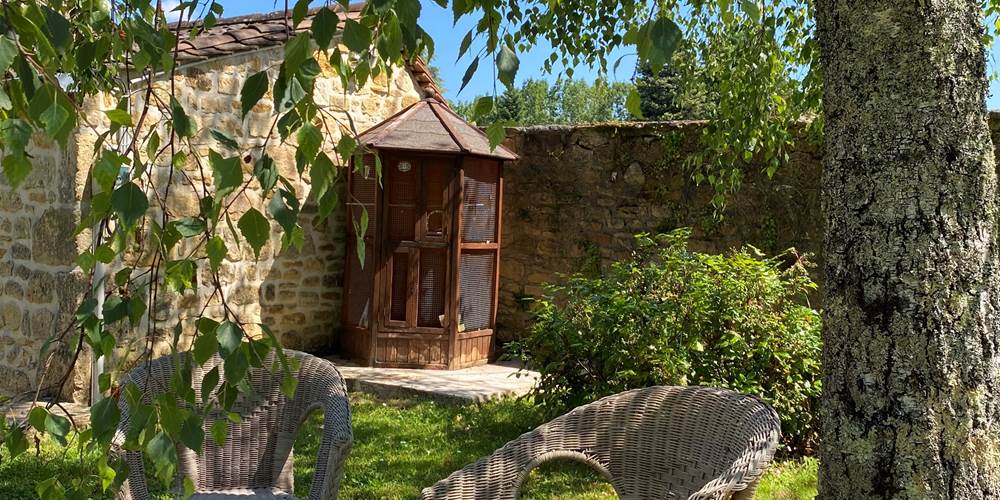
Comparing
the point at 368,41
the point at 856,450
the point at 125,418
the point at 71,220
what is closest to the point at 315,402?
the point at 125,418

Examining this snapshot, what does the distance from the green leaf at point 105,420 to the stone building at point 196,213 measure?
3355mm

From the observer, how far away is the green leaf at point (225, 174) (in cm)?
112

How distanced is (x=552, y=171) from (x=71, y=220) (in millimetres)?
3737

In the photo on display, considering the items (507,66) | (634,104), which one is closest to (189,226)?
(507,66)

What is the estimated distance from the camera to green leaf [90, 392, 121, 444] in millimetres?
1138

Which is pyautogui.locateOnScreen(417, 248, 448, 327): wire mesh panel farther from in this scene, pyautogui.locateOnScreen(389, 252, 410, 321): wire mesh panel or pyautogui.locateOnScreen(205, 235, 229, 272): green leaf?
pyautogui.locateOnScreen(205, 235, 229, 272): green leaf

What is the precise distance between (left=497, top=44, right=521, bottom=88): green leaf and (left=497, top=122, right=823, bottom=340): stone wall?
188 inches

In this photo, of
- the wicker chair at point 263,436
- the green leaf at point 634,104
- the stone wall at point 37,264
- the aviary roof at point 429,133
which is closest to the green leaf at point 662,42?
the green leaf at point 634,104

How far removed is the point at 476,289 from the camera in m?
6.58

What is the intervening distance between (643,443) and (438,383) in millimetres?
3333

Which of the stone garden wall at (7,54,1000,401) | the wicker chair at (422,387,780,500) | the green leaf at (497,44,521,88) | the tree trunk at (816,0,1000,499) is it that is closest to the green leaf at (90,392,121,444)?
the green leaf at (497,44,521,88)

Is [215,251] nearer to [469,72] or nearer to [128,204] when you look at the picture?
[128,204]

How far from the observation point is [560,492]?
3.98m

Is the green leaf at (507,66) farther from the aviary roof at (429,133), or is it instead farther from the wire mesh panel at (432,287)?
the wire mesh panel at (432,287)
